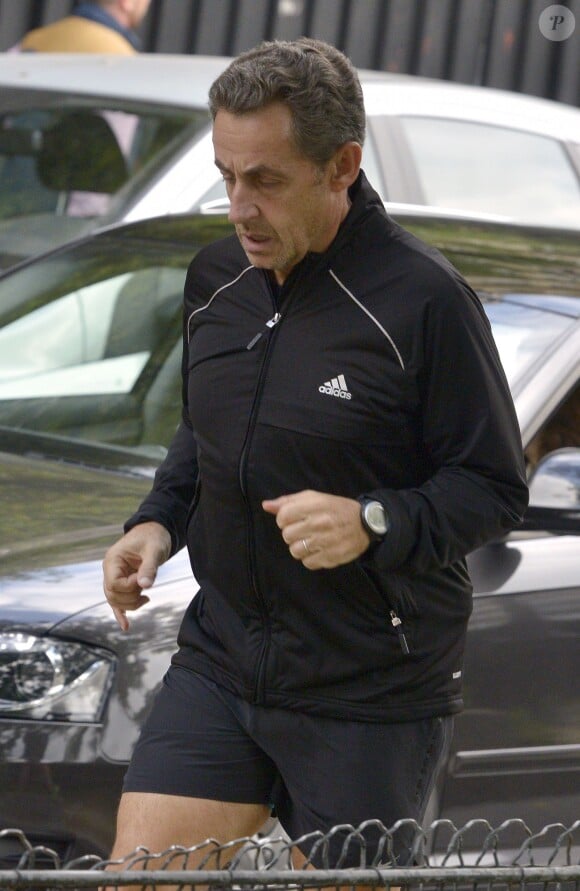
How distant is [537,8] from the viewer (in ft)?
42.9

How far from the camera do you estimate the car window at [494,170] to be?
675 cm

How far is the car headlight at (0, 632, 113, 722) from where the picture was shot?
327cm

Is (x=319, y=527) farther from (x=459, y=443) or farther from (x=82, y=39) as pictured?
(x=82, y=39)

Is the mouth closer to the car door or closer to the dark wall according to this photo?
the car door

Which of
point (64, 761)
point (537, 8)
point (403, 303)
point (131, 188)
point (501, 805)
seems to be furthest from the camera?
point (537, 8)

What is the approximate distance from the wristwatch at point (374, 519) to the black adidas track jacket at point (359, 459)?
0.05 ft

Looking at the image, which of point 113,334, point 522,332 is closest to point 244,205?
point 522,332

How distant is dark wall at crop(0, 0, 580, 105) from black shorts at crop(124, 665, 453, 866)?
987cm

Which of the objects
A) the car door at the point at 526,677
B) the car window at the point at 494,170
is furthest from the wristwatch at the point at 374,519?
the car window at the point at 494,170

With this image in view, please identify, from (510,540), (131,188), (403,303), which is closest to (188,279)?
(403,303)

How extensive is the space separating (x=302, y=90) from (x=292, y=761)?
41.1 inches

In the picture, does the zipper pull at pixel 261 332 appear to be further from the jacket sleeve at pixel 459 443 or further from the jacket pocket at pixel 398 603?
the jacket pocket at pixel 398 603

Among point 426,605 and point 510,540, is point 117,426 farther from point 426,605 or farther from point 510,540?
point 426,605

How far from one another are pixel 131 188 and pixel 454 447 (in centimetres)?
426
